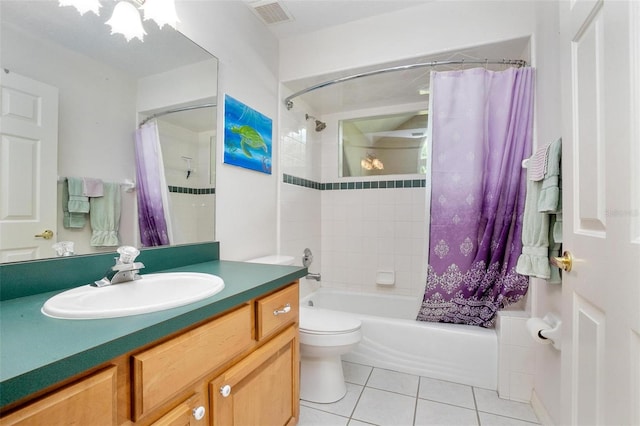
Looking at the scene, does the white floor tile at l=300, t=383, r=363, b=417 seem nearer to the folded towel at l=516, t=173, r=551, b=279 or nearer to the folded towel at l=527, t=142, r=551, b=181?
the folded towel at l=516, t=173, r=551, b=279

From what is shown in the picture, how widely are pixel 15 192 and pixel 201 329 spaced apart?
72 cm

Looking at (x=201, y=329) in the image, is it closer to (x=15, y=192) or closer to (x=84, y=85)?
(x=15, y=192)

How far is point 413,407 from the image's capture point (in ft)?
5.15

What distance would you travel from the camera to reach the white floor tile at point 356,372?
1834mm

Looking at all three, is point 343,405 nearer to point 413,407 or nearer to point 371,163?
point 413,407

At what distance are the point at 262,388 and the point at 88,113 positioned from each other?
1.20m

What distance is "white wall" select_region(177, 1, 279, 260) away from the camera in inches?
63.3

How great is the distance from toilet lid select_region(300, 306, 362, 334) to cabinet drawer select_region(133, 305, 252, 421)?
2.32 ft

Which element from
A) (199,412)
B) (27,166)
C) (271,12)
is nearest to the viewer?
(199,412)

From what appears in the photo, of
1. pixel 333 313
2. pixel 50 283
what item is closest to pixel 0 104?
pixel 50 283

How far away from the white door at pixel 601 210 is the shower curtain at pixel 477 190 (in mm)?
906

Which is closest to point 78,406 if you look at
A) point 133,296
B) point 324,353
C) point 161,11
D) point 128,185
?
point 133,296

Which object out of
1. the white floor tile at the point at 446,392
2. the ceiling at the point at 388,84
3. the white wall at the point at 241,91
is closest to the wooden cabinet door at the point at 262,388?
the white wall at the point at 241,91

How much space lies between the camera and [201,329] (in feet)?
2.59
